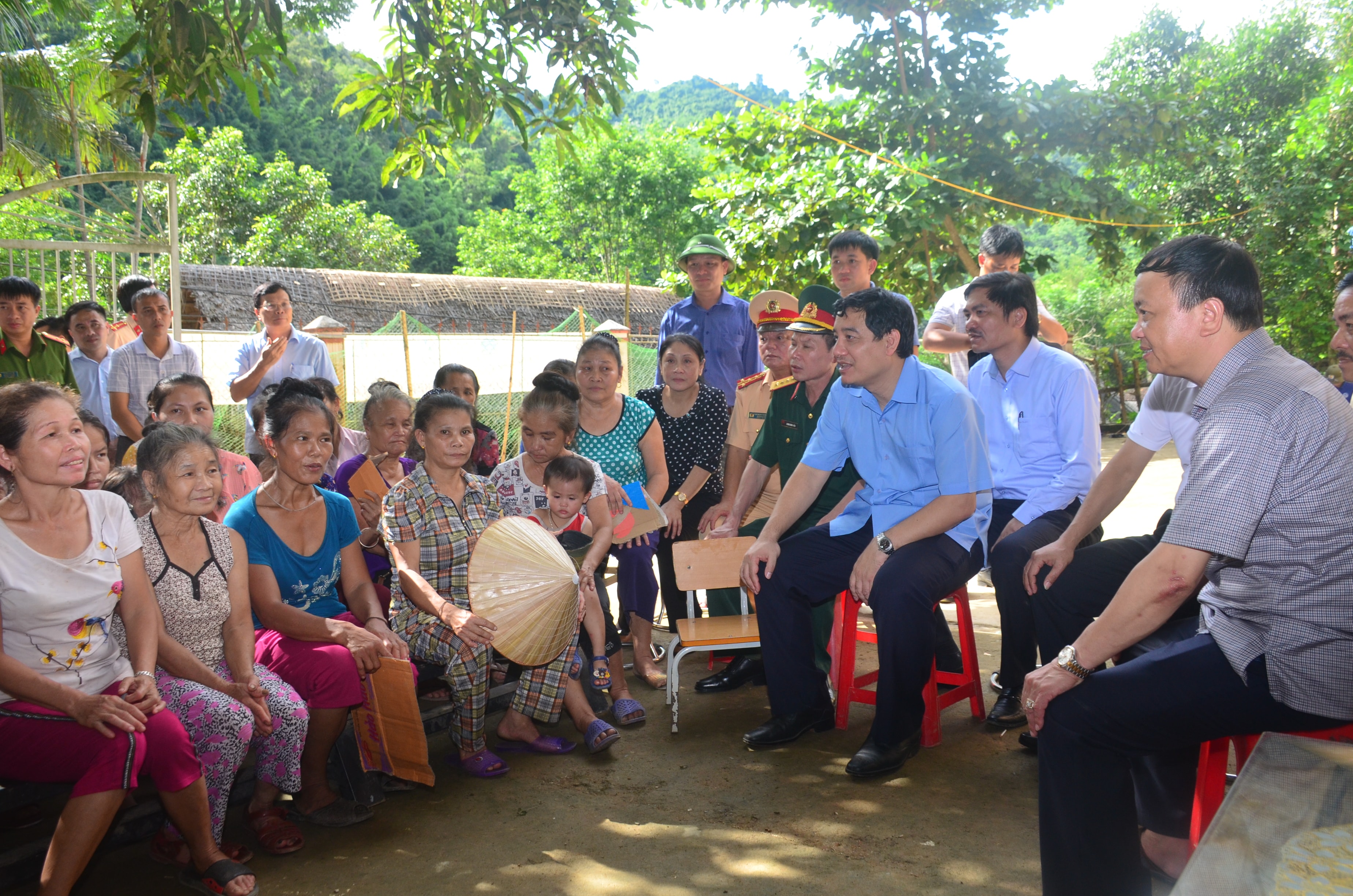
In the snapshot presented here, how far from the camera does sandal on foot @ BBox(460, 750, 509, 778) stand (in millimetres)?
3549

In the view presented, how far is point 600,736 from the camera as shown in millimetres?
3727

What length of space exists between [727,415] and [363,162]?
3070 cm

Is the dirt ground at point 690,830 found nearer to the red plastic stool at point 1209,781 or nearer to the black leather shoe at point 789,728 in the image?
the black leather shoe at point 789,728

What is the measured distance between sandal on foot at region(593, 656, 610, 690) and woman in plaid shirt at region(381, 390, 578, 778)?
0.22 m

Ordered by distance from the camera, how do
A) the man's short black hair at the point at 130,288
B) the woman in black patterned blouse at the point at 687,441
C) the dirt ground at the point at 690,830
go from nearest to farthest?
the dirt ground at the point at 690,830 → the woman in black patterned blouse at the point at 687,441 → the man's short black hair at the point at 130,288

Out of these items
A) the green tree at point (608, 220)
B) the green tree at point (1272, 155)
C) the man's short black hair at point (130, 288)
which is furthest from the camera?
the green tree at point (608, 220)

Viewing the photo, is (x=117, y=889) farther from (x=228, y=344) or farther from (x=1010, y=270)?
(x=228, y=344)

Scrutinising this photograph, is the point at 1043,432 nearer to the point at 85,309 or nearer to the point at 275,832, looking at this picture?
the point at 275,832

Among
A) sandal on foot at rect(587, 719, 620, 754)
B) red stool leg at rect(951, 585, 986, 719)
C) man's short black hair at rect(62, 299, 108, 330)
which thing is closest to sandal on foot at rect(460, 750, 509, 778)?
sandal on foot at rect(587, 719, 620, 754)

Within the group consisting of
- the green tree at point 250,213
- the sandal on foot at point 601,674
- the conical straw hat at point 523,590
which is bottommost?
the sandal on foot at point 601,674

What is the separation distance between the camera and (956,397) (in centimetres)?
365

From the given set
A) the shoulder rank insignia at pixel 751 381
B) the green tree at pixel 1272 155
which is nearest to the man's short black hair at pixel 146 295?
the shoulder rank insignia at pixel 751 381

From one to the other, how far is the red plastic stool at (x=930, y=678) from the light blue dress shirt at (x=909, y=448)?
0.32 meters

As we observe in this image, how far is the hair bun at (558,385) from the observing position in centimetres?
423
